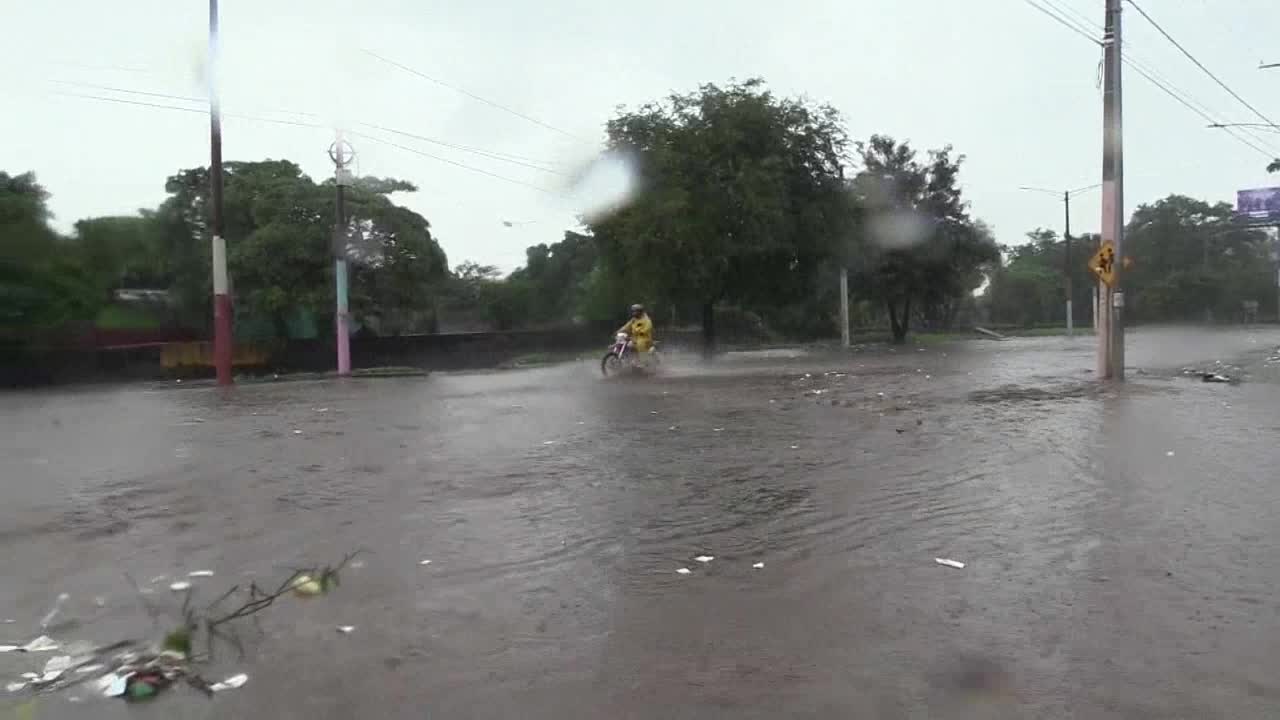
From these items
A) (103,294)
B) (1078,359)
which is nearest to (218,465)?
(103,294)

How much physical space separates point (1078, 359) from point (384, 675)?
25.8 metres

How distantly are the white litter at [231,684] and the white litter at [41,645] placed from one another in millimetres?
1068

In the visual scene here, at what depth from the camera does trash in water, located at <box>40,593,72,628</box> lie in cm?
531

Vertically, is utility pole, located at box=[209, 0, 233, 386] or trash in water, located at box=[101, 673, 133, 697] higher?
utility pole, located at box=[209, 0, 233, 386]

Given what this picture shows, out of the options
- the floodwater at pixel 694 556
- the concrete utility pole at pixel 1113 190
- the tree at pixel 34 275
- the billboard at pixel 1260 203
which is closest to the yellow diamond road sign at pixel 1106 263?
the concrete utility pole at pixel 1113 190

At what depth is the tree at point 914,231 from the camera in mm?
45812

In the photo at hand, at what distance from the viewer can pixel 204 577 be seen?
6121mm

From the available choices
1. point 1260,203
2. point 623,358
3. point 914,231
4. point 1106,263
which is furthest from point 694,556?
point 1260,203

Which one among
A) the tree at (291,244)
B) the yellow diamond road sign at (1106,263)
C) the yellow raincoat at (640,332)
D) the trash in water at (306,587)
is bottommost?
the trash in water at (306,587)

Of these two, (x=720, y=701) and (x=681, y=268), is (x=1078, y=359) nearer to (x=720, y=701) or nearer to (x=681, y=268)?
(x=681, y=268)

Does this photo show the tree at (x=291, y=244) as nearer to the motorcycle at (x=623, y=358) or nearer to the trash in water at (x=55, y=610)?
the motorcycle at (x=623, y=358)

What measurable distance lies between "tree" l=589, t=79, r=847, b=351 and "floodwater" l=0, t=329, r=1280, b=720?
20.2 metres

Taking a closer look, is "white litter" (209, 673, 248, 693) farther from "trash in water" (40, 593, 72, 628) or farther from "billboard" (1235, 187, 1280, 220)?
"billboard" (1235, 187, 1280, 220)

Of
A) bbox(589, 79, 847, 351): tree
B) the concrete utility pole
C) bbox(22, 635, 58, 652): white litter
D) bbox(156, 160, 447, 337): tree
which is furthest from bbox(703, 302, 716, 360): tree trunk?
bbox(22, 635, 58, 652): white litter
